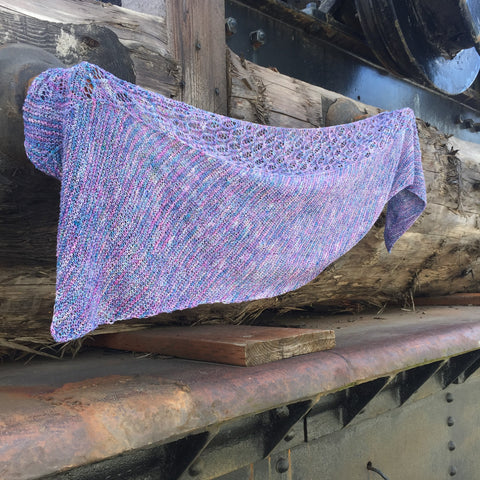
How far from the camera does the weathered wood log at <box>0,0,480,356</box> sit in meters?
1.47

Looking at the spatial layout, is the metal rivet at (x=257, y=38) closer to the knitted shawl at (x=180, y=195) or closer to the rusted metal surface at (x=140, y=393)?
the knitted shawl at (x=180, y=195)

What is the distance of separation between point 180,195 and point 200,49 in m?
0.77

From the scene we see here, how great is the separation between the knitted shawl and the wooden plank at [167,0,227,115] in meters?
0.33

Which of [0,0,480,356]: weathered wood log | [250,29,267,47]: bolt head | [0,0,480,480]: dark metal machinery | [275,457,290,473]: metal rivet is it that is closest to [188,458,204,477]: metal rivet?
[0,0,480,480]: dark metal machinery

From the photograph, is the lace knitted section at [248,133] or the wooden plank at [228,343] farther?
the wooden plank at [228,343]

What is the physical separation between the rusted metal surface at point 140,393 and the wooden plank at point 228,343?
4 centimetres

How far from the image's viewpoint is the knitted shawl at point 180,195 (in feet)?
3.83

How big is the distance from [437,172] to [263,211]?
1491 millimetres

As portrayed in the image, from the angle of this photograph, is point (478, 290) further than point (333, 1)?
Yes

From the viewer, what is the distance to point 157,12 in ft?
6.16

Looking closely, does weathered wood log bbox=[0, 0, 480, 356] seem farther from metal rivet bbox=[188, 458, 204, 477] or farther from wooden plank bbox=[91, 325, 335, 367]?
metal rivet bbox=[188, 458, 204, 477]

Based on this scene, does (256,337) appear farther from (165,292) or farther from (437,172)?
(437,172)

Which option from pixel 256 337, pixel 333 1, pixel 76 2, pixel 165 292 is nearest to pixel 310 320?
pixel 256 337

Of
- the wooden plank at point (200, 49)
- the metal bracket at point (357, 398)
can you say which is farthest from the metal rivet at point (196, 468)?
the wooden plank at point (200, 49)
